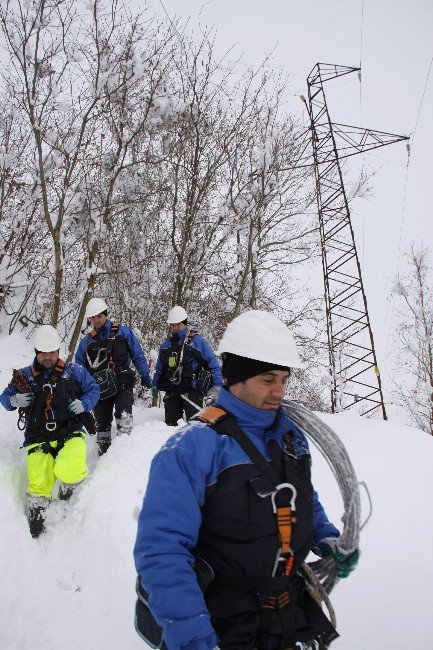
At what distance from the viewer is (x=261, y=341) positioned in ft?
5.72

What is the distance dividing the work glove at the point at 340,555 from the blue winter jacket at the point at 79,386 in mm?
3003

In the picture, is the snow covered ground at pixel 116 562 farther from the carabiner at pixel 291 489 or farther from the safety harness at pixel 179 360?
the carabiner at pixel 291 489

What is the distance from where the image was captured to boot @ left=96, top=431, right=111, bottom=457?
565 centimetres

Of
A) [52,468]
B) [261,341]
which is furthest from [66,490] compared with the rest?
[261,341]

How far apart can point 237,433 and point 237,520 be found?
324mm

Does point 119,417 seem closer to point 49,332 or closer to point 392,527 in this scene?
point 49,332

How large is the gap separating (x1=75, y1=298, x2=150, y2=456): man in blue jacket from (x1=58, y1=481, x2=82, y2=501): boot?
1.29m

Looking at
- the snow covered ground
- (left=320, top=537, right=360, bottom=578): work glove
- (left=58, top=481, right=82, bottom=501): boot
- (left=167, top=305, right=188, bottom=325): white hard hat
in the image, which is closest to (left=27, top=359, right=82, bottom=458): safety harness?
(left=58, top=481, right=82, bottom=501): boot

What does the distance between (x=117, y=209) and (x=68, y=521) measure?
6883 millimetres

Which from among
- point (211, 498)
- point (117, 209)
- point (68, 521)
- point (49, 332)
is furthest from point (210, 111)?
point (211, 498)

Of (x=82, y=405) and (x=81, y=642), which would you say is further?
(x=82, y=405)

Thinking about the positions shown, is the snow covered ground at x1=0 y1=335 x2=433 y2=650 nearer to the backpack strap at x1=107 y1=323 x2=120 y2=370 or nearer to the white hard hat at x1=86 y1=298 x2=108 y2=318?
the backpack strap at x1=107 y1=323 x2=120 y2=370

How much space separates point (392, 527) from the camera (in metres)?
4.47

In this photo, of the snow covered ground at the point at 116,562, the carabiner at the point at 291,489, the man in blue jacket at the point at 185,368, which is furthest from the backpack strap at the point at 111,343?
the carabiner at the point at 291,489
